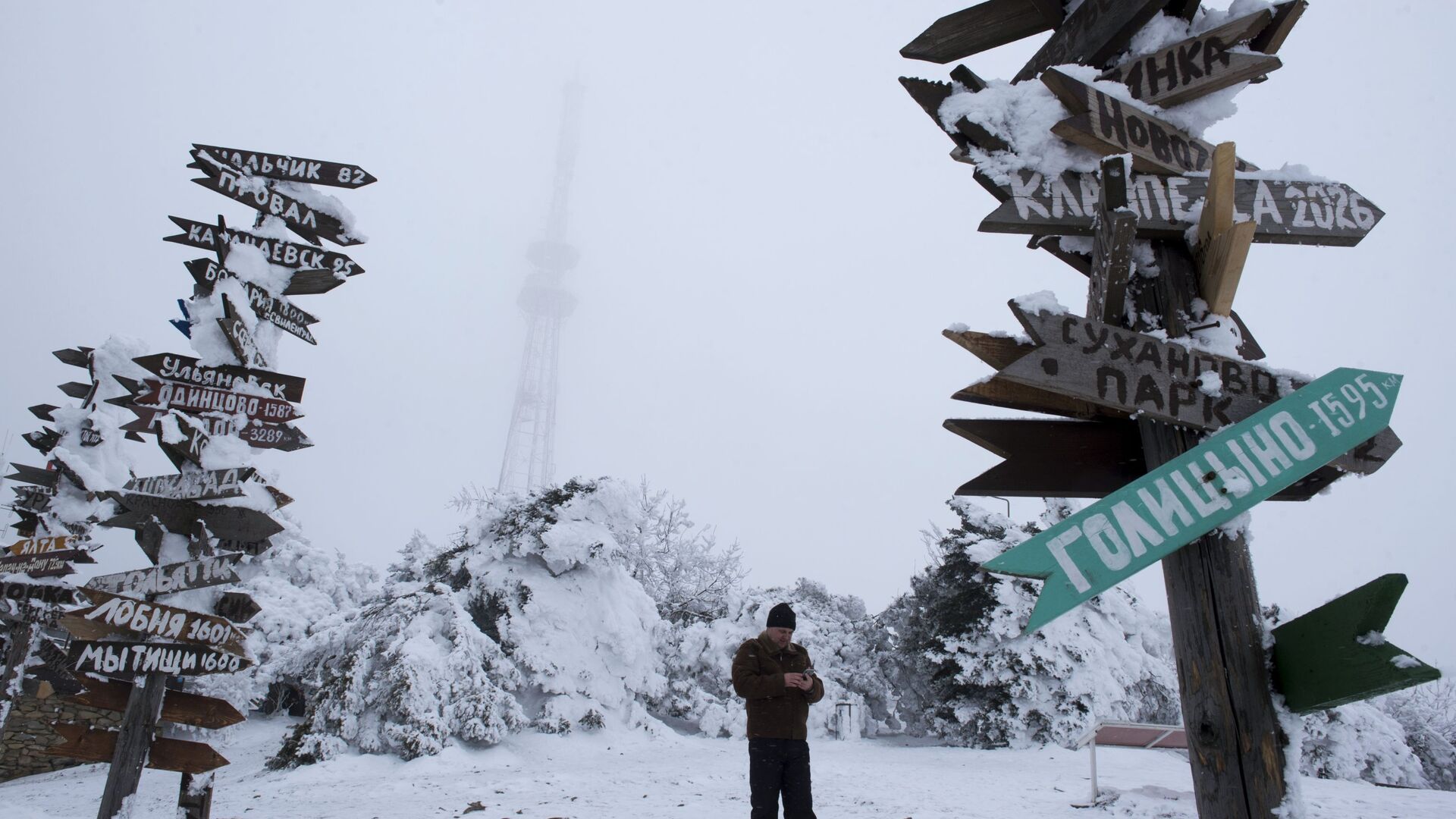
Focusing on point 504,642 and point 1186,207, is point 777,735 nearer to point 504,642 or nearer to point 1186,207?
point 1186,207

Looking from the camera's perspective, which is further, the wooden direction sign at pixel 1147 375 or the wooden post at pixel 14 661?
the wooden post at pixel 14 661

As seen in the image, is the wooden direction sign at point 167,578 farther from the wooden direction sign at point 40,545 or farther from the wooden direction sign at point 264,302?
the wooden direction sign at point 40,545

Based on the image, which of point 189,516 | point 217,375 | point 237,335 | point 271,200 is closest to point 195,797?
point 189,516

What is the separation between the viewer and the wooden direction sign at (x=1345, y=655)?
5.62 feet

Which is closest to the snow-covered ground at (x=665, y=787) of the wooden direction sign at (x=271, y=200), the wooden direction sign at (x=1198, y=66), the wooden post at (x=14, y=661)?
the wooden post at (x=14, y=661)

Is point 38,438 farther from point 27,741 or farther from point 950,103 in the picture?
point 950,103

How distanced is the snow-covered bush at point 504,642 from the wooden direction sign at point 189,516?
523 cm

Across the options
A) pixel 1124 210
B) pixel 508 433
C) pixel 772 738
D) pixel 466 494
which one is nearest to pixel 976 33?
pixel 1124 210

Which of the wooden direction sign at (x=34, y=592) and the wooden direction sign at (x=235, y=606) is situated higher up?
the wooden direction sign at (x=34, y=592)

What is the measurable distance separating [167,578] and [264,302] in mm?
2364

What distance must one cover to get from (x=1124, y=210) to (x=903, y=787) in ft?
24.5

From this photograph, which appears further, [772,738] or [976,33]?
[772,738]

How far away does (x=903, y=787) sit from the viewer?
311 inches

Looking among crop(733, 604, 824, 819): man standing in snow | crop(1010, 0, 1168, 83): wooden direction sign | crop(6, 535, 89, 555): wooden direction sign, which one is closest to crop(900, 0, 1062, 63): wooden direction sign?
crop(1010, 0, 1168, 83): wooden direction sign
